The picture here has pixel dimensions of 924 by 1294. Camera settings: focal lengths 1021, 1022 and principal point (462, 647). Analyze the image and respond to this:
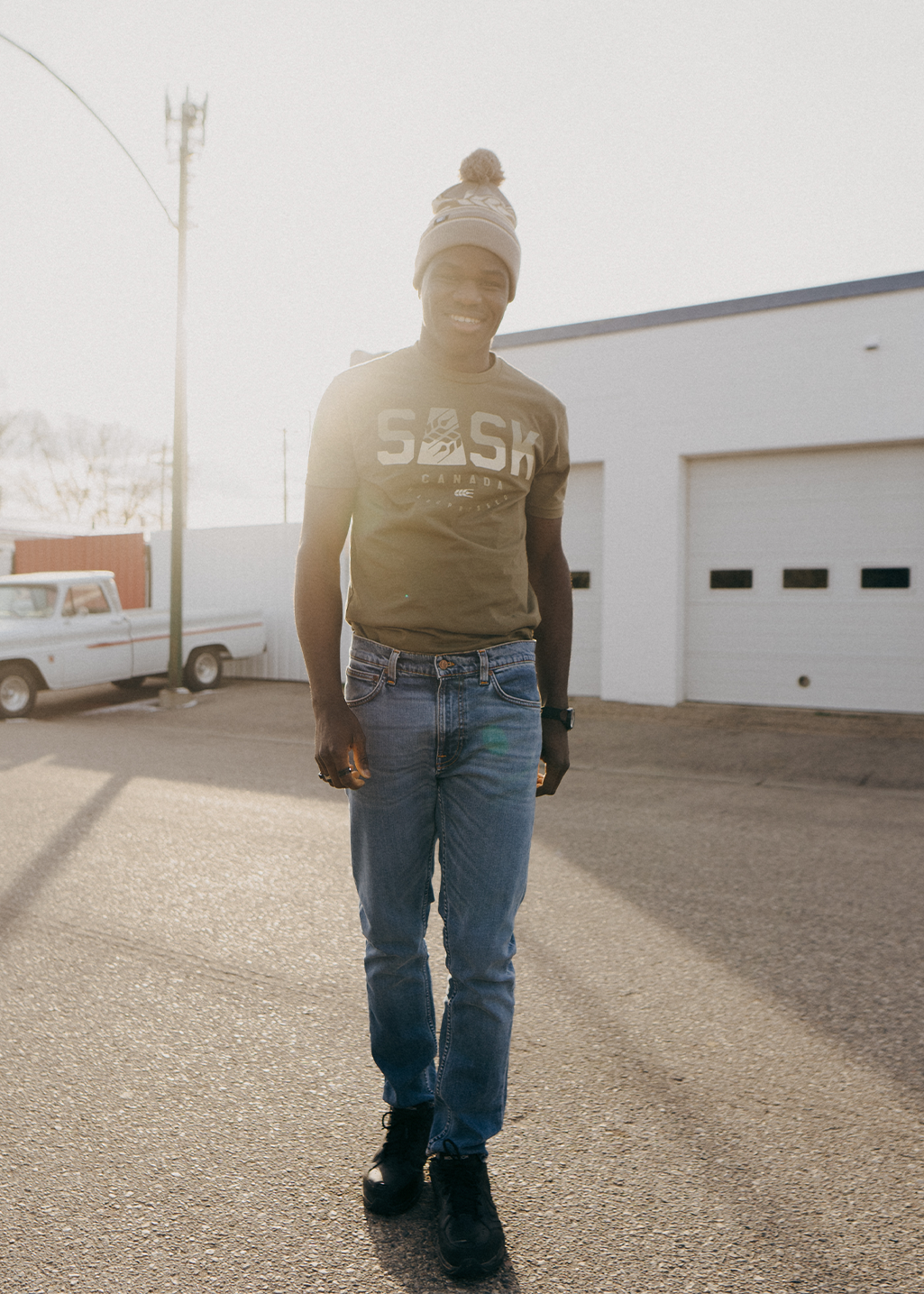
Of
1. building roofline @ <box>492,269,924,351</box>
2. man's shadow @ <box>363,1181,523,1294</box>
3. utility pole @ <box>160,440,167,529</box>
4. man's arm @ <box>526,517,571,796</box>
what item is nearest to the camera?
man's shadow @ <box>363,1181,523,1294</box>

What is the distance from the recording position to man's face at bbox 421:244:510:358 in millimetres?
2146

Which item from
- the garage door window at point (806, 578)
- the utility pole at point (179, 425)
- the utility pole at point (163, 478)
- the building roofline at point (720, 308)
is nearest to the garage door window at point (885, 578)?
the garage door window at point (806, 578)

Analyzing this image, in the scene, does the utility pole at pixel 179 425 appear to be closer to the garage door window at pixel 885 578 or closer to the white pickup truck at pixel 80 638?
the white pickup truck at pixel 80 638

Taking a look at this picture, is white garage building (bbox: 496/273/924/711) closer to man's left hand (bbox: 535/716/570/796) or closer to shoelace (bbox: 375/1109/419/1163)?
man's left hand (bbox: 535/716/570/796)

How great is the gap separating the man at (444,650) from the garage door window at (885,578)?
30.8 feet

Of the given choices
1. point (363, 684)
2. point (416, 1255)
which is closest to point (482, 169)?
point (363, 684)

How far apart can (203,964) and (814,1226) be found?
90.9 inches

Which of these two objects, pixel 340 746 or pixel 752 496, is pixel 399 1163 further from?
pixel 752 496

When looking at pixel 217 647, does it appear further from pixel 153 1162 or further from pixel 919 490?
pixel 153 1162

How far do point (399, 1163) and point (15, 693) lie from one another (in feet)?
34.3

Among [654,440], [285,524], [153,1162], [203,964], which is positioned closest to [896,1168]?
[153,1162]

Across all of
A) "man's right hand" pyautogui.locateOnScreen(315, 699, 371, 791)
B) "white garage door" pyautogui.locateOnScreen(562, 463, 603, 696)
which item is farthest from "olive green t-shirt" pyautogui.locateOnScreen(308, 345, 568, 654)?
"white garage door" pyautogui.locateOnScreen(562, 463, 603, 696)

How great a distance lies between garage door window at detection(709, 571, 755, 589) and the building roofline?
2.80 meters

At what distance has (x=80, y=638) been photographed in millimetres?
12086
